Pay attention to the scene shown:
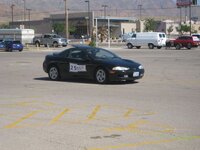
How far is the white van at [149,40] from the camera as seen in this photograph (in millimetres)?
59656

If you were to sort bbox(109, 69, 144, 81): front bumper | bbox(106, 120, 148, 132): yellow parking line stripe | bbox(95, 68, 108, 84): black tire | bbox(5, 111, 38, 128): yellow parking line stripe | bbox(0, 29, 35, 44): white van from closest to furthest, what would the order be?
bbox(106, 120, 148, 132): yellow parking line stripe
bbox(5, 111, 38, 128): yellow parking line stripe
bbox(109, 69, 144, 81): front bumper
bbox(95, 68, 108, 84): black tire
bbox(0, 29, 35, 44): white van

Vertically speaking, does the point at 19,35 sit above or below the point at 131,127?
above

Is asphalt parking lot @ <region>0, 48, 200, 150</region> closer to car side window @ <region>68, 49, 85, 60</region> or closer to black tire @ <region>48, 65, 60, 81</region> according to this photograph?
car side window @ <region>68, 49, 85, 60</region>

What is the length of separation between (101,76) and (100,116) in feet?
Answer: 24.2

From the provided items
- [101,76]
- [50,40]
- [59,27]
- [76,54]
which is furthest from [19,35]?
[101,76]

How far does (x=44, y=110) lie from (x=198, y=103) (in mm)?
3980

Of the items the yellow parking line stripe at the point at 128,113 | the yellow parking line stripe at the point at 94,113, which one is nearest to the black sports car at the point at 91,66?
the yellow parking line stripe at the point at 94,113

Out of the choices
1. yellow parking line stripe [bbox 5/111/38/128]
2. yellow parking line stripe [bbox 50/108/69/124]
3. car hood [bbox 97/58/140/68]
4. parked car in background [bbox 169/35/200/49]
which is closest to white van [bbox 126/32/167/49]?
parked car in background [bbox 169/35/200/49]

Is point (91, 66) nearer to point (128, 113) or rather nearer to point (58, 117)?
point (128, 113)

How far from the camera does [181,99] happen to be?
45.2 feet

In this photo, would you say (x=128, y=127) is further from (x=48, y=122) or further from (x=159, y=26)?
(x=159, y=26)

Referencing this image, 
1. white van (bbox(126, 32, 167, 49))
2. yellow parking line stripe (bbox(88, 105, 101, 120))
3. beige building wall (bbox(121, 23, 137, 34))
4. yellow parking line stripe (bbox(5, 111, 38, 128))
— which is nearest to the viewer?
yellow parking line stripe (bbox(5, 111, 38, 128))

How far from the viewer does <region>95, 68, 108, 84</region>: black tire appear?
60.0 feet

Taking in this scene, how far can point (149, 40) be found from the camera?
197 ft
